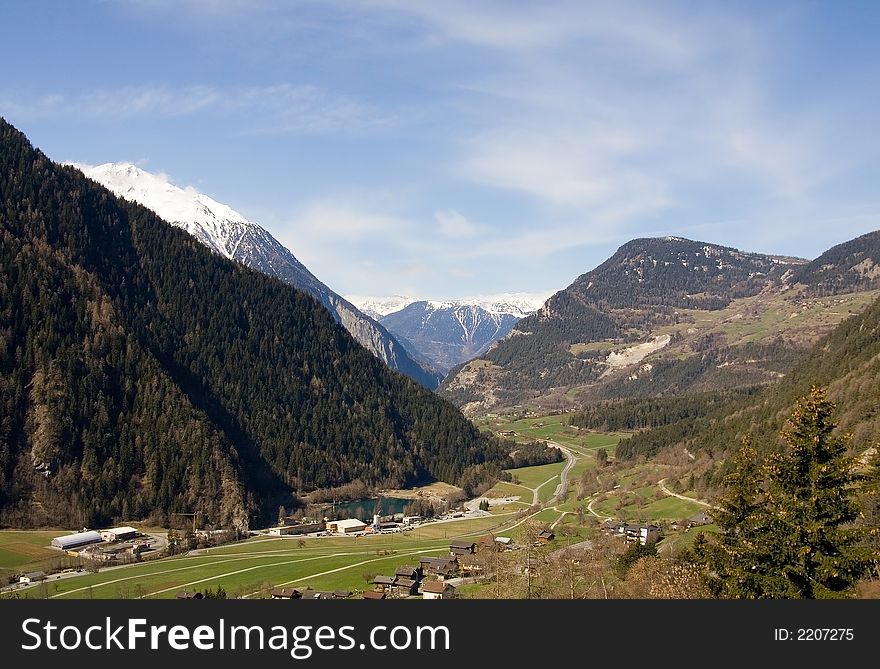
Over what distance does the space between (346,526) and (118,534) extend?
1841 inches

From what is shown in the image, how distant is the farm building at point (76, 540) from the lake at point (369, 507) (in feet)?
194

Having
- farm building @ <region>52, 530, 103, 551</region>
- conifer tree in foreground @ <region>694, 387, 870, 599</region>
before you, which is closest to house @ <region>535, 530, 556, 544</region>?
conifer tree in foreground @ <region>694, 387, 870, 599</region>

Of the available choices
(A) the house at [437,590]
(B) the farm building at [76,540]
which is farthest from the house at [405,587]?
(B) the farm building at [76,540]

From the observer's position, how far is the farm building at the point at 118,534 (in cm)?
12838

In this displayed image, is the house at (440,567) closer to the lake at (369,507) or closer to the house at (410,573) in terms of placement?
the house at (410,573)

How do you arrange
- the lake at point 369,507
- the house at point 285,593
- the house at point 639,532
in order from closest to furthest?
the house at point 285,593 < the house at point 639,532 < the lake at point 369,507

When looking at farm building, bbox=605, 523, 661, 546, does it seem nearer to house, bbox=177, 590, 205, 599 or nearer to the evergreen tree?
the evergreen tree

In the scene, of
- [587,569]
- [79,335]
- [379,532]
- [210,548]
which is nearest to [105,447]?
[79,335]

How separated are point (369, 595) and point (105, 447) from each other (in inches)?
4259

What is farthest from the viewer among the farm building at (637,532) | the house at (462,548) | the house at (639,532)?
the house at (462,548)

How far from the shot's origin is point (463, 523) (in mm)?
150750

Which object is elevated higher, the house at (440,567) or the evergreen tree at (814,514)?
the evergreen tree at (814,514)

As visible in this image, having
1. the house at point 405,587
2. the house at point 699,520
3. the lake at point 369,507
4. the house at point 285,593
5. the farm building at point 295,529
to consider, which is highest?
the house at point 699,520
